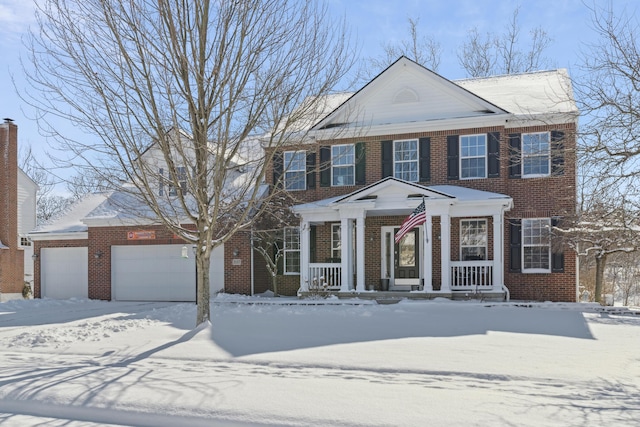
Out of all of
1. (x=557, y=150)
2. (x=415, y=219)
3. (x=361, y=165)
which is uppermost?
(x=361, y=165)

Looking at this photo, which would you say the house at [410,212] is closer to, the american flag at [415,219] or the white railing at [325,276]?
the white railing at [325,276]

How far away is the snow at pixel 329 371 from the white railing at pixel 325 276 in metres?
4.30

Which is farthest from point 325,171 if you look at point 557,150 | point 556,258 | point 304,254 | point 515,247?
point 557,150

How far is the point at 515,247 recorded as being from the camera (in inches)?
663

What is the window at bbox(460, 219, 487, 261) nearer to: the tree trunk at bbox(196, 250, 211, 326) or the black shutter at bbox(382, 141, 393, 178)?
the black shutter at bbox(382, 141, 393, 178)

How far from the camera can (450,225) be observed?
16969mm

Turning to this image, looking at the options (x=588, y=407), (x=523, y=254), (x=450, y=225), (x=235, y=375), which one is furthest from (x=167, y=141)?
(x=523, y=254)

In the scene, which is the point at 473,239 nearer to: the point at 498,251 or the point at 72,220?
the point at 498,251

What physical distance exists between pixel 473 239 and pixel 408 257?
A: 218 centimetres

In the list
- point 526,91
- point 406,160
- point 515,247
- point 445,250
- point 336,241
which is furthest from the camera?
point 526,91

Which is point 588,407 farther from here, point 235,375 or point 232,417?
point 235,375

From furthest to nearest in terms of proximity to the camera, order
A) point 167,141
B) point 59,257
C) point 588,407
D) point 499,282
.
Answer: point 59,257
point 499,282
point 167,141
point 588,407

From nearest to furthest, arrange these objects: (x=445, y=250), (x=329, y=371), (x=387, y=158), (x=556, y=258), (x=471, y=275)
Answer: (x=329, y=371) < (x=445, y=250) < (x=471, y=275) < (x=556, y=258) < (x=387, y=158)

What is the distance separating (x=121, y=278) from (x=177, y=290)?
2339 mm
